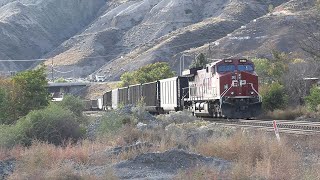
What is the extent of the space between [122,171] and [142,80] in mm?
64310

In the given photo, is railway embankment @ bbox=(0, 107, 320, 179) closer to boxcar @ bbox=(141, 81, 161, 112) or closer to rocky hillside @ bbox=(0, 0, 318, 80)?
boxcar @ bbox=(141, 81, 161, 112)

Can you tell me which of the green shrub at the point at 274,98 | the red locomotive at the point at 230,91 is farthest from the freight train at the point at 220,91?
the green shrub at the point at 274,98

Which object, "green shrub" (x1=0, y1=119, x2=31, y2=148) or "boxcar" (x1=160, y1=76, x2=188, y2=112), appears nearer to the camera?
"green shrub" (x1=0, y1=119, x2=31, y2=148)

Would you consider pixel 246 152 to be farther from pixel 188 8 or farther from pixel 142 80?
pixel 188 8

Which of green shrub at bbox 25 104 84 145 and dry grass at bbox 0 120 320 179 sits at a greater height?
green shrub at bbox 25 104 84 145

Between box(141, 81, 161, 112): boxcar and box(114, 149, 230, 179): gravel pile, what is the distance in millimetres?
30792

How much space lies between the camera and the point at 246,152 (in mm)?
16328

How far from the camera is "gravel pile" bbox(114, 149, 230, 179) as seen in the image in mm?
14609

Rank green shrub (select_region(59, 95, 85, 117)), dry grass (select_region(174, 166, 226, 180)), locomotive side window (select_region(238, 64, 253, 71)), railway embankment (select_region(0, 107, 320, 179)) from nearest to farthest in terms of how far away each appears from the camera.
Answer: dry grass (select_region(174, 166, 226, 180)), railway embankment (select_region(0, 107, 320, 179)), locomotive side window (select_region(238, 64, 253, 71)), green shrub (select_region(59, 95, 85, 117))

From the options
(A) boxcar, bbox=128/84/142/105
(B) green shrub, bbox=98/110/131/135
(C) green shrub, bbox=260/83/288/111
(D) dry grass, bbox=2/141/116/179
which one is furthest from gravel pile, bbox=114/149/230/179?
(A) boxcar, bbox=128/84/142/105

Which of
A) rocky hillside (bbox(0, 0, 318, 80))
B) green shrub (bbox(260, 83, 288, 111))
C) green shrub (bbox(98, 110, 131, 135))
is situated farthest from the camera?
rocky hillside (bbox(0, 0, 318, 80))

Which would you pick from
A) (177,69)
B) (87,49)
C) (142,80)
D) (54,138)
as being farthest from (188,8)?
(54,138)

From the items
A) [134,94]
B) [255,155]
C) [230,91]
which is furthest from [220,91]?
[134,94]

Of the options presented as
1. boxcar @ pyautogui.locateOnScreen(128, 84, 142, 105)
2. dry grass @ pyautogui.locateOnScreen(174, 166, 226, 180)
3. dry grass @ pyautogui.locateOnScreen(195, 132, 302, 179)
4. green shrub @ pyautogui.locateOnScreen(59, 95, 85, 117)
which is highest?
boxcar @ pyautogui.locateOnScreen(128, 84, 142, 105)
